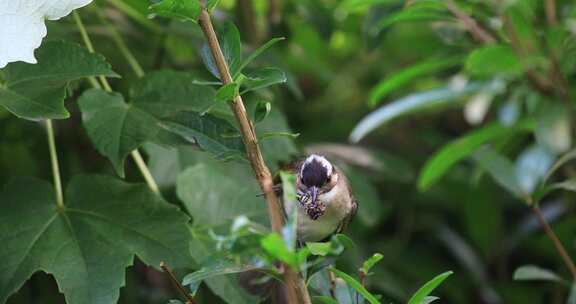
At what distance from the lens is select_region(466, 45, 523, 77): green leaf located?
1576 millimetres

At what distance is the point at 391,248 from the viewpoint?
214 cm

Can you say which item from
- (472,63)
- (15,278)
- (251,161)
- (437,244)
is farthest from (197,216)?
(437,244)

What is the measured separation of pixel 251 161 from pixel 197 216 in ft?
1.38

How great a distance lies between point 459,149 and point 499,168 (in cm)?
16

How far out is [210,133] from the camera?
2.82 feet

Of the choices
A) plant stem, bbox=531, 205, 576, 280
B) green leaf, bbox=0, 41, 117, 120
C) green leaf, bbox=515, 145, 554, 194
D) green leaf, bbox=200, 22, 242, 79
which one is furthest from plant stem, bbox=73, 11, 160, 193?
green leaf, bbox=515, 145, 554, 194

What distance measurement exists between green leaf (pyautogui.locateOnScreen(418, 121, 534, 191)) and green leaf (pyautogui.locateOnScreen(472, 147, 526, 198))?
0.08 m

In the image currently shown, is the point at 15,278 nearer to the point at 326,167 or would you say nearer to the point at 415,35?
the point at 326,167

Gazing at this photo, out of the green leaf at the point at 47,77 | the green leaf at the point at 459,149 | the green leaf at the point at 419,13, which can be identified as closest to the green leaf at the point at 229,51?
the green leaf at the point at 47,77

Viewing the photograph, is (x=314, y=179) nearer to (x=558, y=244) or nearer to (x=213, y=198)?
(x=213, y=198)

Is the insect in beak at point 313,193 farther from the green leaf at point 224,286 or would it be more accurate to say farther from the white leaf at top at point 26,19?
the white leaf at top at point 26,19

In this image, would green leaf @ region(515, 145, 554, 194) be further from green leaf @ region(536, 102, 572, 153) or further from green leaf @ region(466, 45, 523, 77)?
green leaf @ region(466, 45, 523, 77)

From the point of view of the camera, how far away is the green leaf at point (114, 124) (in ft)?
3.42

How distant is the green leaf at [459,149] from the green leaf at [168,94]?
0.64 m
